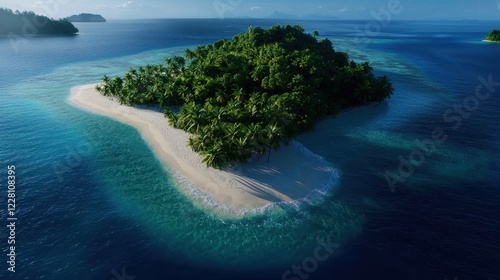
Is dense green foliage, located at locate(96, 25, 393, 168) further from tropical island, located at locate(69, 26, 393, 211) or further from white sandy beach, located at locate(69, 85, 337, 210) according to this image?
white sandy beach, located at locate(69, 85, 337, 210)

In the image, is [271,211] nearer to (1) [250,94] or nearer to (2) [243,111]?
(2) [243,111]

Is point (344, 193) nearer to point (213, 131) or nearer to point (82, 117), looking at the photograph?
point (213, 131)

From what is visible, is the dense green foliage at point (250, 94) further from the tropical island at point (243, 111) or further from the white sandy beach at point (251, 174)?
the white sandy beach at point (251, 174)

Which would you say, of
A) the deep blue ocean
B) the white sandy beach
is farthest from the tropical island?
the deep blue ocean

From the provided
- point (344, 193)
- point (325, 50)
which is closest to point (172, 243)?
point (344, 193)

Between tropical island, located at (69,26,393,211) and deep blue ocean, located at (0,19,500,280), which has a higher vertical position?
tropical island, located at (69,26,393,211)

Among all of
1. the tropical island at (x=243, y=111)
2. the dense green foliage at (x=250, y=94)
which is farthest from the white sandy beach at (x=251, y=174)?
the dense green foliage at (x=250, y=94)

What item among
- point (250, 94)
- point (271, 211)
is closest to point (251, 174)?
point (271, 211)
